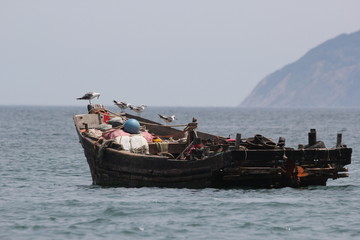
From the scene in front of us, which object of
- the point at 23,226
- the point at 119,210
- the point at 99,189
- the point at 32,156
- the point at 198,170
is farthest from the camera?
the point at 32,156

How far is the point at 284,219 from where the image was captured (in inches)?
797

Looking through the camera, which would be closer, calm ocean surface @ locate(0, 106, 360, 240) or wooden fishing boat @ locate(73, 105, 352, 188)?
calm ocean surface @ locate(0, 106, 360, 240)

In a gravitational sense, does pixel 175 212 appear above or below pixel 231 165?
below

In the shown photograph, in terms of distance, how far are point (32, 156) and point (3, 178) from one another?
11830mm

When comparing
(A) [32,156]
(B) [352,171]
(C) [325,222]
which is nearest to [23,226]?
(C) [325,222]

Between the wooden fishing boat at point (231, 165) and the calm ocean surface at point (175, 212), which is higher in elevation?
the wooden fishing boat at point (231, 165)

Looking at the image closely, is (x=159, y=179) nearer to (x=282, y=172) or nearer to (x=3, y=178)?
(x=282, y=172)

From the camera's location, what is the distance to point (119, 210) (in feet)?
69.8

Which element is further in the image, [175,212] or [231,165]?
[231,165]

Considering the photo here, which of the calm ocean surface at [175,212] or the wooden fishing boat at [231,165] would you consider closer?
the calm ocean surface at [175,212]

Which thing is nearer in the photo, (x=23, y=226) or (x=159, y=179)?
(x=23, y=226)

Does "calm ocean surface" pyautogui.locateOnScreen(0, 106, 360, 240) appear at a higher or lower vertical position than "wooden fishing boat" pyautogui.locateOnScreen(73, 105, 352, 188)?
lower

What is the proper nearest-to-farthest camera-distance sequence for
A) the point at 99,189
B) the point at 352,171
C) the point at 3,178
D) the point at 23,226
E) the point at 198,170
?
the point at 23,226
the point at 198,170
the point at 99,189
the point at 3,178
the point at 352,171

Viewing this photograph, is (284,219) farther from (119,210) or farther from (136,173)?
(136,173)
